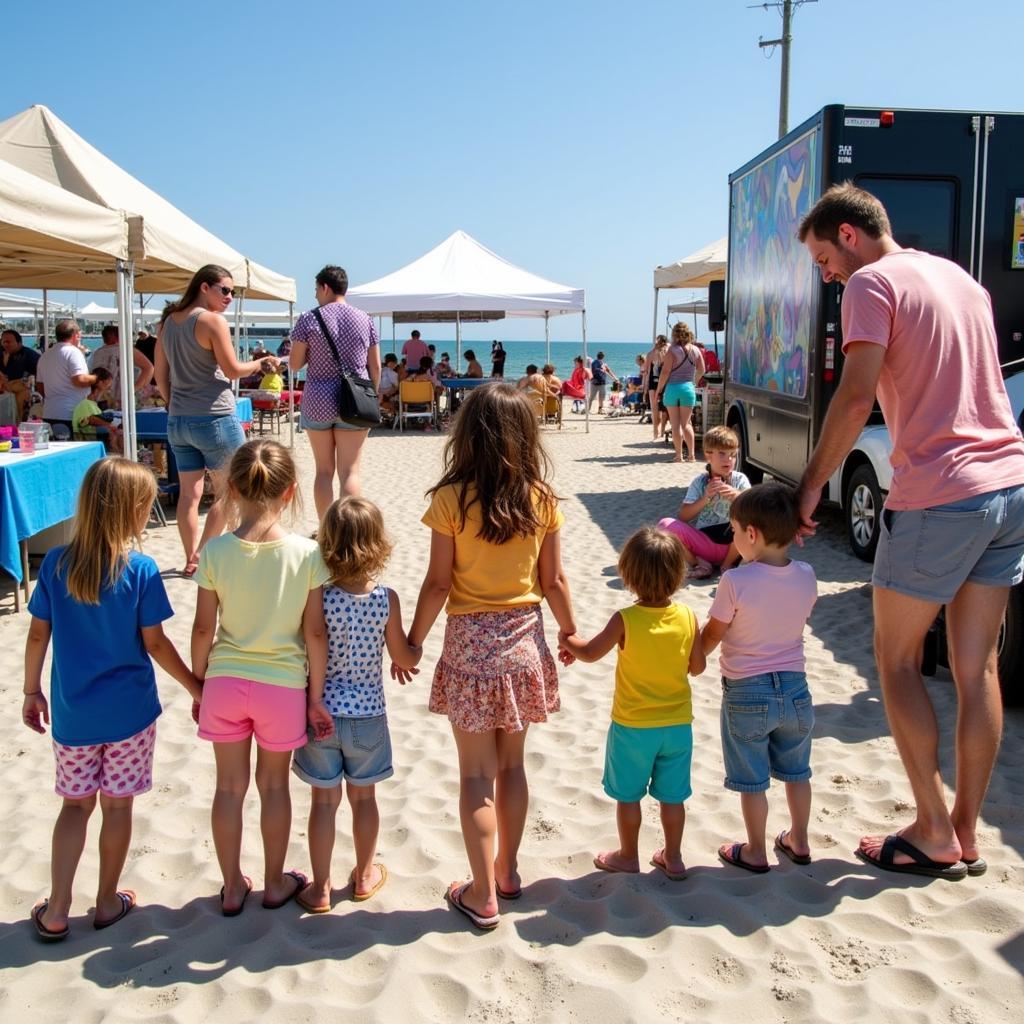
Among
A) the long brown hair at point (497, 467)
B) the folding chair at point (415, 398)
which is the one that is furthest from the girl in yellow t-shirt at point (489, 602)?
the folding chair at point (415, 398)

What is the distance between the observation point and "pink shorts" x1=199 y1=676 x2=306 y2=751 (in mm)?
2588

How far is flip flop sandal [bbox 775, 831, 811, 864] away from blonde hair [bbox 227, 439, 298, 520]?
181cm

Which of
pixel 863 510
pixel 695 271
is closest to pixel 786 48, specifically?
pixel 695 271

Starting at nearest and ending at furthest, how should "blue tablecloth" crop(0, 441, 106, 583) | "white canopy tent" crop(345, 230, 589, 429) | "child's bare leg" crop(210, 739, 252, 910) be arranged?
"child's bare leg" crop(210, 739, 252, 910)
"blue tablecloth" crop(0, 441, 106, 583)
"white canopy tent" crop(345, 230, 589, 429)

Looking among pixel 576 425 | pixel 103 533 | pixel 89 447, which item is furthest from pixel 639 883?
pixel 576 425

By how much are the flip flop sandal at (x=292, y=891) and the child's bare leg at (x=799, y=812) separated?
141 cm

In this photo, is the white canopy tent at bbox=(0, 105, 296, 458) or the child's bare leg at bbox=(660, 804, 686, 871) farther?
the white canopy tent at bbox=(0, 105, 296, 458)

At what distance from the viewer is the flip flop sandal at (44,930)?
2.57m

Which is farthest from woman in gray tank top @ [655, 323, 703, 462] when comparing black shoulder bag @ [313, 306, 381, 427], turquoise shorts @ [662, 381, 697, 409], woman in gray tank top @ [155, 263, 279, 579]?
woman in gray tank top @ [155, 263, 279, 579]

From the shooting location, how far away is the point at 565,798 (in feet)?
11.5

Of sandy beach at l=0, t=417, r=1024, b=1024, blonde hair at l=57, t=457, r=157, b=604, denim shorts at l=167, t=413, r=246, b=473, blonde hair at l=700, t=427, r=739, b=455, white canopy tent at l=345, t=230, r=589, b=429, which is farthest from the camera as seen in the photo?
white canopy tent at l=345, t=230, r=589, b=429

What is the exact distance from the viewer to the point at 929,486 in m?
2.75

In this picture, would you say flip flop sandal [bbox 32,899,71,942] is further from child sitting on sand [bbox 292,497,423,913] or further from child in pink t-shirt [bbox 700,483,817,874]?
child in pink t-shirt [bbox 700,483,817,874]

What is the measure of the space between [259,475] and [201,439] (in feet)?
12.5
